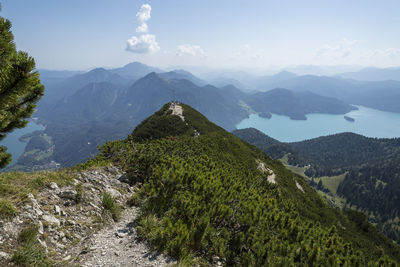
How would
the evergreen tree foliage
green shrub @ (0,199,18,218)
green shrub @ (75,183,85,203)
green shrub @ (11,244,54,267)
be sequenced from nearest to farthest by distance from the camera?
the evergreen tree foliage < green shrub @ (11,244,54,267) < green shrub @ (0,199,18,218) < green shrub @ (75,183,85,203)

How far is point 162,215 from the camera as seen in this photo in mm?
9781

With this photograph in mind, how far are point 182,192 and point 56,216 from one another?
5749 millimetres

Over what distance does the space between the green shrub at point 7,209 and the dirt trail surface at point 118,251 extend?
2754mm

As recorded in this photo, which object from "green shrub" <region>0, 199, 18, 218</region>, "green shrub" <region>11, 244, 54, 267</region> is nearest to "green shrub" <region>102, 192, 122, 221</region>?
"green shrub" <region>11, 244, 54, 267</region>

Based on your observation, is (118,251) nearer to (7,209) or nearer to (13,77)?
(7,209)

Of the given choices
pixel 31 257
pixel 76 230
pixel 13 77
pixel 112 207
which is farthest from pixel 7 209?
pixel 13 77

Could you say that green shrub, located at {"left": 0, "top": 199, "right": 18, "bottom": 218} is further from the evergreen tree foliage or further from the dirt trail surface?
the evergreen tree foliage

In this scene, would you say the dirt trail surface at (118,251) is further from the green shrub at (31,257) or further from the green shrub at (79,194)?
the green shrub at (79,194)

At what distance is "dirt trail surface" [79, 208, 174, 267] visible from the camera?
692 centimetres

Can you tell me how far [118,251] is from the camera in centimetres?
751

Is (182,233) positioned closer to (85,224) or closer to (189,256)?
(189,256)

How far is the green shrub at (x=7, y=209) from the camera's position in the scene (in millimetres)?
6750

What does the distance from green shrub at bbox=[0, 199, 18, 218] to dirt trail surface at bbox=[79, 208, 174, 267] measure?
9.04 feet

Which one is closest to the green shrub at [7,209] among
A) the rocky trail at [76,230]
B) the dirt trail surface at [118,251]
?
the rocky trail at [76,230]
